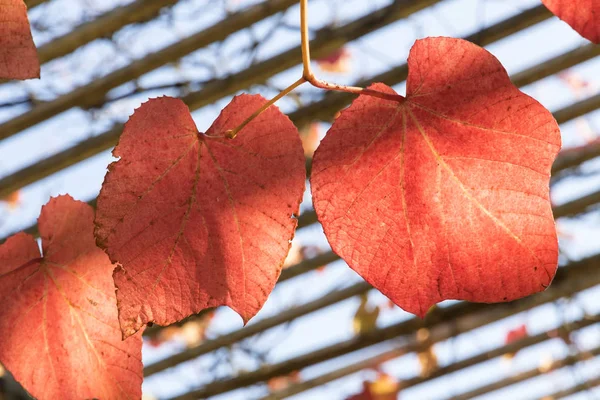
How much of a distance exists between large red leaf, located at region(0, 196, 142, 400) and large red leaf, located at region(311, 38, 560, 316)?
0.19 meters

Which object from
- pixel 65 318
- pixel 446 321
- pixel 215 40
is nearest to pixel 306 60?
pixel 65 318

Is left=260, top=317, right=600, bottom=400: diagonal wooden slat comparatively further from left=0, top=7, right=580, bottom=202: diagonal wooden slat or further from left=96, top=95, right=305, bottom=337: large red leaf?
left=96, top=95, right=305, bottom=337: large red leaf

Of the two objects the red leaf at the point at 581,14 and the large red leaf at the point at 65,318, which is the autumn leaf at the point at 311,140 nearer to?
the large red leaf at the point at 65,318

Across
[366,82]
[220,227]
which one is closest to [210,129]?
[220,227]

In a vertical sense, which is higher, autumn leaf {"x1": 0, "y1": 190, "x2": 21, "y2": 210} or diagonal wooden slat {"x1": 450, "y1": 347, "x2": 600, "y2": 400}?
autumn leaf {"x1": 0, "y1": 190, "x2": 21, "y2": 210}

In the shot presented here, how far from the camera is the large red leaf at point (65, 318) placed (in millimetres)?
465

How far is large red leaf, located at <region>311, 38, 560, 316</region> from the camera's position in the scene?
15.0 inches

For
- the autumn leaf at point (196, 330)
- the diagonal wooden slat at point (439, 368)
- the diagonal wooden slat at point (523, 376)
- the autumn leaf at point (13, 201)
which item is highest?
the autumn leaf at point (13, 201)

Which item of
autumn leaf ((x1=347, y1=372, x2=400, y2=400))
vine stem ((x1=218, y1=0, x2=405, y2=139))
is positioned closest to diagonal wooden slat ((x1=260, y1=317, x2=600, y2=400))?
autumn leaf ((x1=347, y1=372, x2=400, y2=400))

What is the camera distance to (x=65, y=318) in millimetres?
487

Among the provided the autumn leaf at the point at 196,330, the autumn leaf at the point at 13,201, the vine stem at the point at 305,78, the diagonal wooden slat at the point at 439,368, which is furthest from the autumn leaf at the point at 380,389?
the vine stem at the point at 305,78

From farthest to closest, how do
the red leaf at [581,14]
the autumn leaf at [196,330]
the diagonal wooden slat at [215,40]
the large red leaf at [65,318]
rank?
the autumn leaf at [196,330] < the diagonal wooden slat at [215,40] < the large red leaf at [65,318] < the red leaf at [581,14]

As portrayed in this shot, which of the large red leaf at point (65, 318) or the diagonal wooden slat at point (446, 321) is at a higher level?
the large red leaf at point (65, 318)

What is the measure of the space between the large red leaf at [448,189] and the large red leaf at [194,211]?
0.04m
